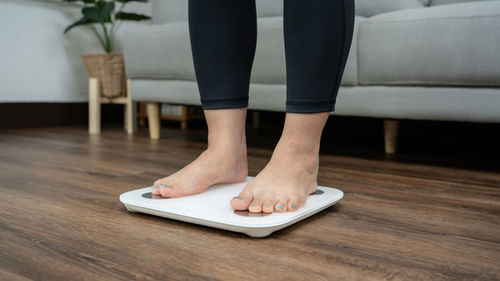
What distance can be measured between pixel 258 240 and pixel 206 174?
0.68 feet

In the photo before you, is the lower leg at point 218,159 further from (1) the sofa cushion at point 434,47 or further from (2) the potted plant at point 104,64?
(2) the potted plant at point 104,64

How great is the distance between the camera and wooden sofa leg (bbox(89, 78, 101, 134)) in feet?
6.97

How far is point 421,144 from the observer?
71.9 inches

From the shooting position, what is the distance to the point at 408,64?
1.23 metres

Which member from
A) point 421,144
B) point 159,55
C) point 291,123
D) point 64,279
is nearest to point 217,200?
point 291,123

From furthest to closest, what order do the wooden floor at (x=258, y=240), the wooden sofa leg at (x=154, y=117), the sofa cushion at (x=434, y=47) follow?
the wooden sofa leg at (x=154, y=117)
the sofa cushion at (x=434, y=47)
the wooden floor at (x=258, y=240)

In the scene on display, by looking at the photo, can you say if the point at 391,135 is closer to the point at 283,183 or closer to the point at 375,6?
the point at 375,6

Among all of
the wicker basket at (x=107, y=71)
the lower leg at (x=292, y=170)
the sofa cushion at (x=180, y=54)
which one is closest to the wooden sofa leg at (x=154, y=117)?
the sofa cushion at (x=180, y=54)

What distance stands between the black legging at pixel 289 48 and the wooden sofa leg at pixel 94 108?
1.43 metres

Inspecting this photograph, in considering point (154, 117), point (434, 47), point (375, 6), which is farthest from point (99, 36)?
point (434, 47)

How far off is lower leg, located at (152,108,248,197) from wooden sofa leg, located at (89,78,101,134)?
1448 millimetres

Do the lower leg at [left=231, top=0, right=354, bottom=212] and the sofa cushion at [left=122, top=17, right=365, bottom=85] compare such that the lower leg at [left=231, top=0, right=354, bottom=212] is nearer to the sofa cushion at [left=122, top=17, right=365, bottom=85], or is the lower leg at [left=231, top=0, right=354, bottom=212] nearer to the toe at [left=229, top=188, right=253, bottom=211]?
the toe at [left=229, top=188, right=253, bottom=211]

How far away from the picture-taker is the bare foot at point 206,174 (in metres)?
0.75

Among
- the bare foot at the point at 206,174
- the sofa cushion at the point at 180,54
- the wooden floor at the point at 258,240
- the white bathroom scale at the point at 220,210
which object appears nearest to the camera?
the wooden floor at the point at 258,240
